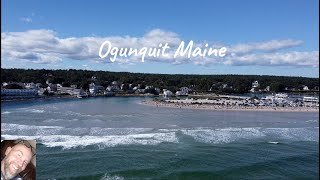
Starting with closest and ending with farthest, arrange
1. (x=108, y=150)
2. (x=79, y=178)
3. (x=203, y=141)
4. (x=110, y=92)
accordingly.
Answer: (x=79, y=178)
(x=108, y=150)
(x=203, y=141)
(x=110, y=92)

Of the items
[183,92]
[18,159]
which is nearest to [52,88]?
[183,92]

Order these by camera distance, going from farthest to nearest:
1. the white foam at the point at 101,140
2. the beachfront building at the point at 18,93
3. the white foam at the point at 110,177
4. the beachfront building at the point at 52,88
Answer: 1. the beachfront building at the point at 52,88
2. the beachfront building at the point at 18,93
3. the white foam at the point at 101,140
4. the white foam at the point at 110,177

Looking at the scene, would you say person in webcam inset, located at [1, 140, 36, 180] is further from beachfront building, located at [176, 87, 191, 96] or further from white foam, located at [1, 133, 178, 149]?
beachfront building, located at [176, 87, 191, 96]

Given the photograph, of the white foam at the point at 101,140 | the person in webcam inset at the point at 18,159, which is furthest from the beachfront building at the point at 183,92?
the person in webcam inset at the point at 18,159

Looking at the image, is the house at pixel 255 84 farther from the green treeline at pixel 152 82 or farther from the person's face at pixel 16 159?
the person's face at pixel 16 159

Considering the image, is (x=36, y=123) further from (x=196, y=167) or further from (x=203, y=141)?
(x=196, y=167)

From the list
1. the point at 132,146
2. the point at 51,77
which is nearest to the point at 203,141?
the point at 132,146

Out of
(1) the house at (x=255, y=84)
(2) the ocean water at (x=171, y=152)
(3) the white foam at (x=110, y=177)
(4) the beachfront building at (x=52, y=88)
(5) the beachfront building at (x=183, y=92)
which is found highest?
(1) the house at (x=255, y=84)

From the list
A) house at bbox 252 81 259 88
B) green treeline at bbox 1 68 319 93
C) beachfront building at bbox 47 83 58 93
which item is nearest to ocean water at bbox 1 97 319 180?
beachfront building at bbox 47 83 58 93
